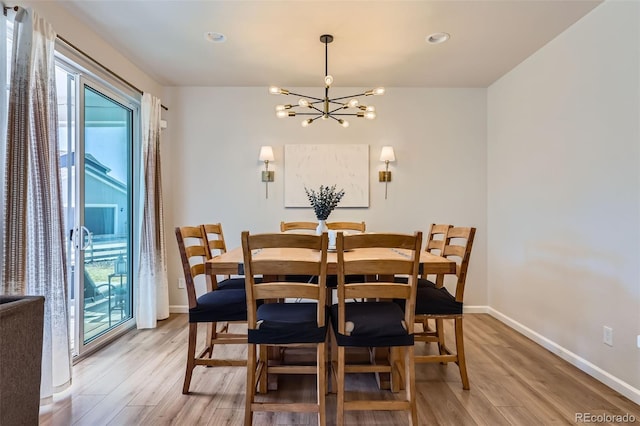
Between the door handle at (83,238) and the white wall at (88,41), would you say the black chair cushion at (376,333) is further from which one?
the white wall at (88,41)

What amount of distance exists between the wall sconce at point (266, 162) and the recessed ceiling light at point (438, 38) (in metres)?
1.92

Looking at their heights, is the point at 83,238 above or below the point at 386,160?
below

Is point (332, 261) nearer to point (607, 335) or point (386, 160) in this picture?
point (607, 335)

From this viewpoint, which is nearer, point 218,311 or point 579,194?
point 218,311

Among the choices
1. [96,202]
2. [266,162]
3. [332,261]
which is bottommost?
[332,261]

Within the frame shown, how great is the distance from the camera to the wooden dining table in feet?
6.24

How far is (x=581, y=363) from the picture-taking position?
245cm

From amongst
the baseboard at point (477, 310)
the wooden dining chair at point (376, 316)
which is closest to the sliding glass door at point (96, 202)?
the wooden dining chair at point (376, 316)

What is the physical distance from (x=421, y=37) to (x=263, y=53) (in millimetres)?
1387

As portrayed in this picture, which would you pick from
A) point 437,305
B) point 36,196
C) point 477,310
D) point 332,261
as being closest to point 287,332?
point 332,261

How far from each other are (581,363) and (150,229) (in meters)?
3.83

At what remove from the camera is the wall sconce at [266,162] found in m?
3.74

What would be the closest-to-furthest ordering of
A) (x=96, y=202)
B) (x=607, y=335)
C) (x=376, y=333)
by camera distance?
(x=376, y=333) → (x=607, y=335) → (x=96, y=202)

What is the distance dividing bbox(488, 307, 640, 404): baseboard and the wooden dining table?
1339 mm
